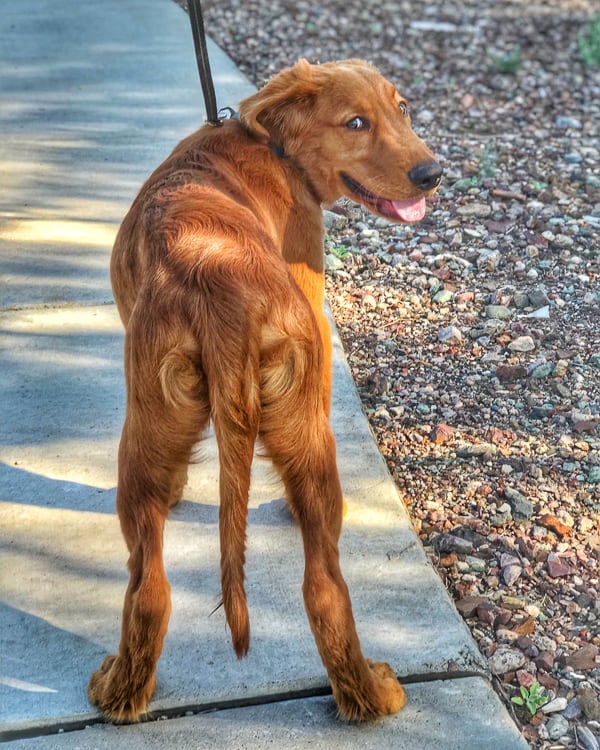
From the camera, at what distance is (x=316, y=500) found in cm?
257

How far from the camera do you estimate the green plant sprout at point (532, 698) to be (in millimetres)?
2863

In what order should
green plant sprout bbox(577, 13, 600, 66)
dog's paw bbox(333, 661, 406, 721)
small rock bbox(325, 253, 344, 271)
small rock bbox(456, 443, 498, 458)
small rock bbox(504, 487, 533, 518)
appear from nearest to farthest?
1. dog's paw bbox(333, 661, 406, 721)
2. small rock bbox(504, 487, 533, 518)
3. small rock bbox(456, 443, 498, 458)
4. small rock bbox(325, 253, 344, 271)
5. green plant sprout bbox(577, 13, 600, 66)

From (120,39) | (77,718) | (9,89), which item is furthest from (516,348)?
(120,39)

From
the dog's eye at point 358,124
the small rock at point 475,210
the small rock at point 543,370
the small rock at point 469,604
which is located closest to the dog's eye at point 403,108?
the dog's eye at point 358,124

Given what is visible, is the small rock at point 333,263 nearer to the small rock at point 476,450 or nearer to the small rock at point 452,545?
the small rock at point 476,450

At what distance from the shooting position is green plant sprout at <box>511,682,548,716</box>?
9.39 ft

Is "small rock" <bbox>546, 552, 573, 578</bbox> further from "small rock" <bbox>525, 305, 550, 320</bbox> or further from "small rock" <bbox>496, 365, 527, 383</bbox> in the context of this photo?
Result: "small rock" <bbox>525, 305, 550, 320</bbox>

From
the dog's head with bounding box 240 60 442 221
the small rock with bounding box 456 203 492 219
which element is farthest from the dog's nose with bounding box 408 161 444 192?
the small rock with bounding box 456 203 492 219

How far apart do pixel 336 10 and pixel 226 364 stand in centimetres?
745

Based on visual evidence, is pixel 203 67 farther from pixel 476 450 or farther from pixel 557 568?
pixel 557 568

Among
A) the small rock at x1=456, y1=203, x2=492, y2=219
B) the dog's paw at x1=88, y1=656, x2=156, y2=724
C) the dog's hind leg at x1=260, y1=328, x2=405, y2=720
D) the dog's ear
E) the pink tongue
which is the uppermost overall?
the dog's ear

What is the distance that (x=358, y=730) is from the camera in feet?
8.86

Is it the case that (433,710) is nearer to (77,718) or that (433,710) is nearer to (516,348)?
(77,718)

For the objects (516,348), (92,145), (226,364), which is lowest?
(516,348)
